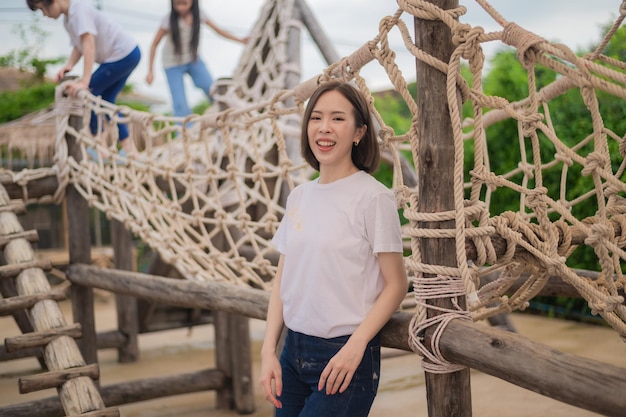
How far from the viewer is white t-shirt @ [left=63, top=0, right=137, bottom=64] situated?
3254 millimetres

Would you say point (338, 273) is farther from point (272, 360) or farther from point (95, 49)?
point (95, 49)

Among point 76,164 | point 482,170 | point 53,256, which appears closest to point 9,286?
point 76,164

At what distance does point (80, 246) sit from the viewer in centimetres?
331

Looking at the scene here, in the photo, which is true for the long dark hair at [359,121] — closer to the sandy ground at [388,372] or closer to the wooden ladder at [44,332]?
the wooden ladder at [44,332]

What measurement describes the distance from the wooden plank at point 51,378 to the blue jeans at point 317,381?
98 cm

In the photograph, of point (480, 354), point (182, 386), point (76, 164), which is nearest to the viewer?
point (480, 354)

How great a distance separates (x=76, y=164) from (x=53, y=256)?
507 cm

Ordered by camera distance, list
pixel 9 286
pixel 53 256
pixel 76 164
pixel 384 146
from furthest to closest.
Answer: pixel 53 256
pixel 9 286
pixel 76 164
pixel 384 146

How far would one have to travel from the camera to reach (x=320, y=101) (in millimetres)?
1407

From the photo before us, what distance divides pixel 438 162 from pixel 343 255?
24cm

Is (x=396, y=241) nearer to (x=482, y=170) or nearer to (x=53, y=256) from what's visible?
(x=482, y=170)

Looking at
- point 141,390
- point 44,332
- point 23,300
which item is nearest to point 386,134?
point 44,332

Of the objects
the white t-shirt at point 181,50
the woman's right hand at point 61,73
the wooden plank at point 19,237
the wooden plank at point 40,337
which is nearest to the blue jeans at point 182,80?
the white t-shirt at point 181,50

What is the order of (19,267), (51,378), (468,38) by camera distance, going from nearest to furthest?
1. (468,38)
2. (51,378)
3. (19,267)
